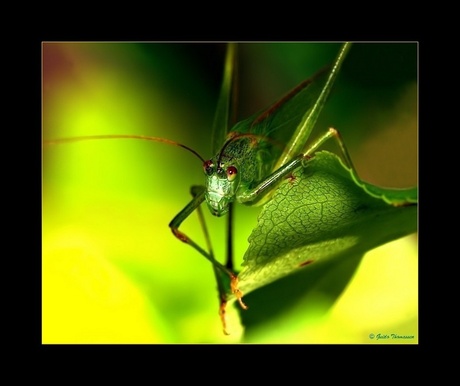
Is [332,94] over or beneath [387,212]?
over

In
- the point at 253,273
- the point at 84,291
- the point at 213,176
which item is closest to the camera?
the point at 253,273

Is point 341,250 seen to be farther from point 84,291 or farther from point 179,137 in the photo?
point 84,291

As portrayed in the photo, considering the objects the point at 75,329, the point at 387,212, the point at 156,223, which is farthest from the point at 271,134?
the point at 75,329

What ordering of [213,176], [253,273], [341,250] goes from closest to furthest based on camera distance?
[253,273], [341,250], [213,176]

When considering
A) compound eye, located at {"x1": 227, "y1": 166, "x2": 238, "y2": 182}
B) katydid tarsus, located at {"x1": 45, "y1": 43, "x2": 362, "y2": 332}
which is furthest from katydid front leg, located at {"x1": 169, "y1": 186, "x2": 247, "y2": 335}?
compound eye, located at {"x1": 227, "y1": 166, "x2": 238, "y2": 182}

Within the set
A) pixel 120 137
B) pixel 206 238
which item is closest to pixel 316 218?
pixel 206 238

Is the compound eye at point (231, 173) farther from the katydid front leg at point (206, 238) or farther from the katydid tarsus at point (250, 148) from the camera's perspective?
the katydid front leg at point (206, 238)
